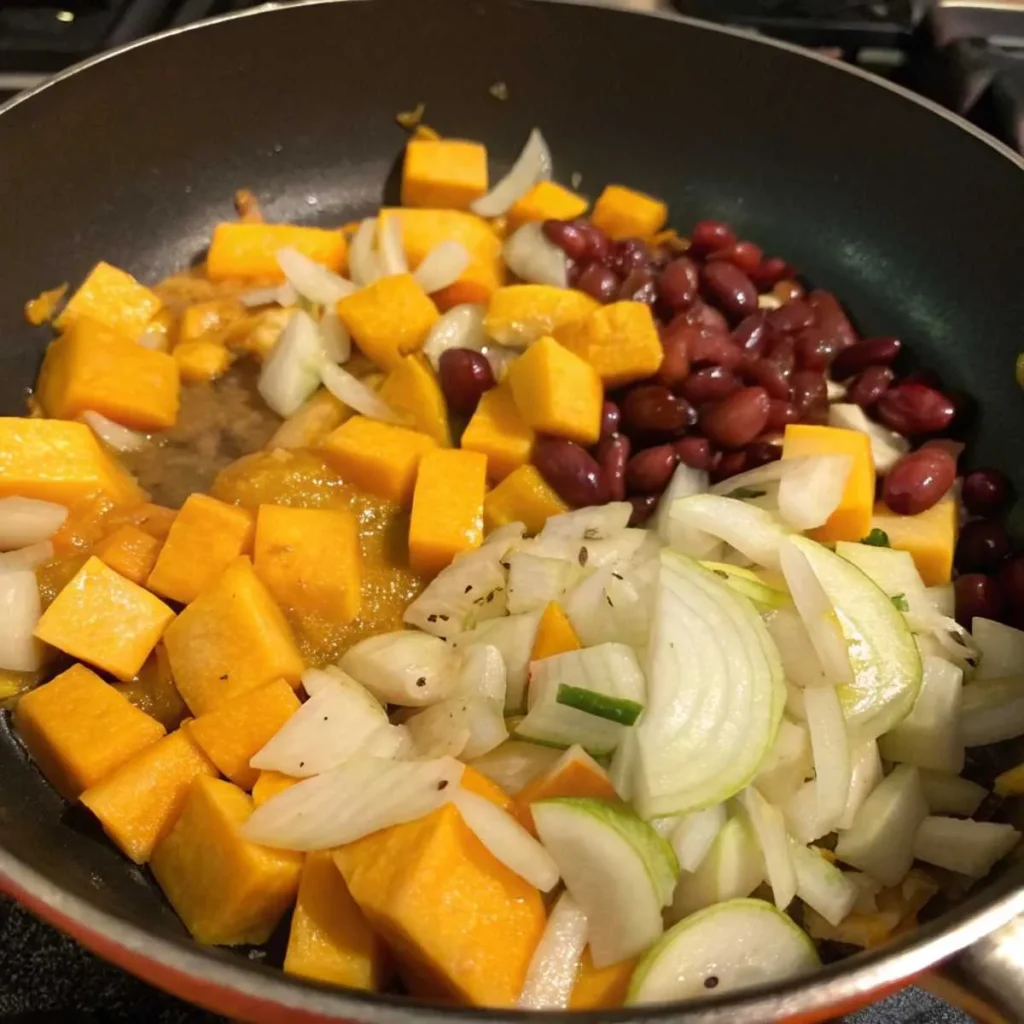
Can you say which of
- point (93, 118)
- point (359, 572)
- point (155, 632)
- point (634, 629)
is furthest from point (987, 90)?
point (155, 632)

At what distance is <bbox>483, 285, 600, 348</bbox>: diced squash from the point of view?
62.7 inches

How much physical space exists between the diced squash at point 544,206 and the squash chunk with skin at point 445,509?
605mm

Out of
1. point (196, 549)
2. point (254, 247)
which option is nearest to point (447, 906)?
point (196, 549)

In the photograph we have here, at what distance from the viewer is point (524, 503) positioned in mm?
1447

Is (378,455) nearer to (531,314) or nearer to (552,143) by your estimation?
(531,314)

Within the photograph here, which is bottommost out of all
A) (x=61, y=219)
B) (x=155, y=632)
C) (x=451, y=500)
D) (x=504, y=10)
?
(x=155, y=632)

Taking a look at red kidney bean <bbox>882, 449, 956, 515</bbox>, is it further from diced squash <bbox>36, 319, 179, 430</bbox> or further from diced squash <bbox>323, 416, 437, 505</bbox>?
diced squash <bbox>36, 319, 179, 430</bbox>

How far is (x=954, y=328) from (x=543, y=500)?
0.77 metres

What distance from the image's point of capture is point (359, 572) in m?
1.38

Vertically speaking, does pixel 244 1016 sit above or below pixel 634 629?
below

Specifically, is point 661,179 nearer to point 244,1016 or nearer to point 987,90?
point 987,90

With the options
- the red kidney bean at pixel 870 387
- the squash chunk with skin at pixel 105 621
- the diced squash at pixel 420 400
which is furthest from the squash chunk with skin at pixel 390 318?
the red kidney bean at pixel 870 387

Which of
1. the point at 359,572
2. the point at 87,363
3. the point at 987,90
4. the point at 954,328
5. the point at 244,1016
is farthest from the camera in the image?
the point at 987,90

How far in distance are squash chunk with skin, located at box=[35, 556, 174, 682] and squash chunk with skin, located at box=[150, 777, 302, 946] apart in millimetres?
237
